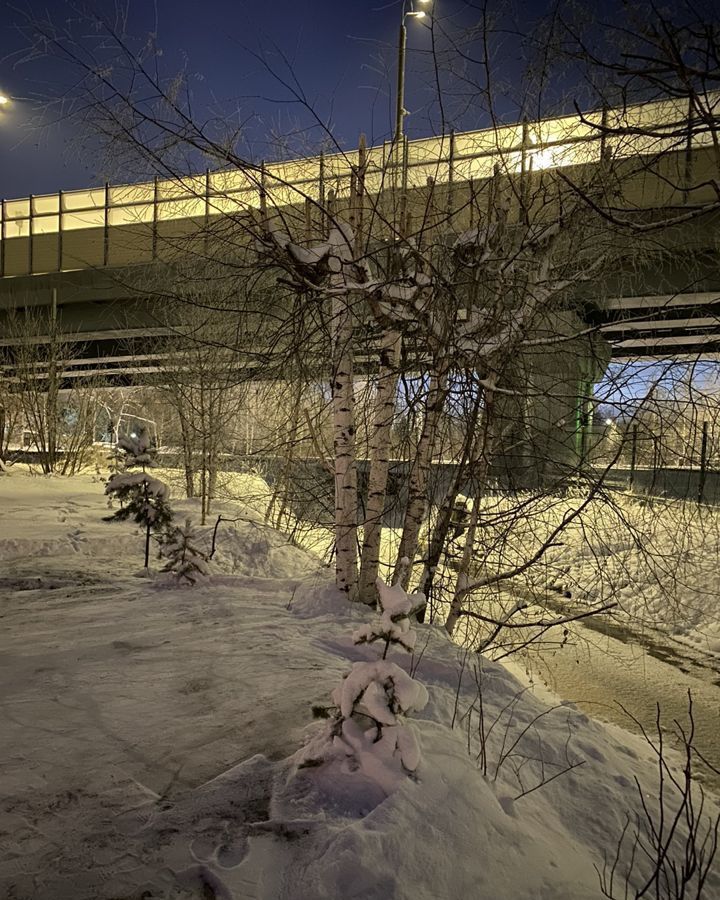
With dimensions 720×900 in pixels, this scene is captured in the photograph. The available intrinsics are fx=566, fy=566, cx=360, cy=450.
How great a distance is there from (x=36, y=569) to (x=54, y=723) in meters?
5.38

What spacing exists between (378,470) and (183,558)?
2.61 m

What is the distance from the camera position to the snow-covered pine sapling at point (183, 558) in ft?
22.7

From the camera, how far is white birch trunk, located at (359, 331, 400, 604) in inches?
260

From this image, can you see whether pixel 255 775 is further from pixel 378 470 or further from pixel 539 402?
pixel 539 402

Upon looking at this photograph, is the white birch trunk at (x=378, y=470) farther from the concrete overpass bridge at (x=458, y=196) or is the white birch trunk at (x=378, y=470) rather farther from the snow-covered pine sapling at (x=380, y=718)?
the snow-covered pine sapling at (x=380, y=718)

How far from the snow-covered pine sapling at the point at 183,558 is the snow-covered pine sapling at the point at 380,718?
437 centimetres

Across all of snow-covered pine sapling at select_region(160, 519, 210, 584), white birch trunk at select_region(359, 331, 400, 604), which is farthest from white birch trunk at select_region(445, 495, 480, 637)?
snow-covered pine sapling at select_region(160, 519, 210, 584)

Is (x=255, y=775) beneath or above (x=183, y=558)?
beneath

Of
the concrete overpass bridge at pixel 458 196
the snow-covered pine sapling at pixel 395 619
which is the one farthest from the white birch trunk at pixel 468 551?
the snow-covered pine sapling at pixel 395 619

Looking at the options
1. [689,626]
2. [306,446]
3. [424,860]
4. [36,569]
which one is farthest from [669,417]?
[689,626]

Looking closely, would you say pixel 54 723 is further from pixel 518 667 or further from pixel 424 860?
pixel 518 667

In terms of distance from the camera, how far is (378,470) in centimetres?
680

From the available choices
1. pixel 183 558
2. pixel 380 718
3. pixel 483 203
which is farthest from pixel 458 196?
pixel 380 718

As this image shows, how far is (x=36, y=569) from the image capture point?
25.7 ft
